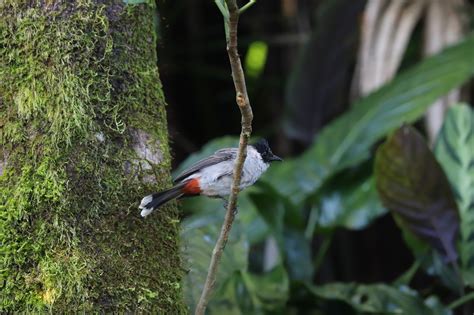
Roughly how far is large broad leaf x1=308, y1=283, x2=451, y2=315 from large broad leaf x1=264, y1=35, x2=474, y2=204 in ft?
2.69

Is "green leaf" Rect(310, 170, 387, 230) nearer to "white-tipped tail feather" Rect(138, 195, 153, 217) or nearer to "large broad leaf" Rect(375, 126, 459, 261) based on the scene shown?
"large broad leaf" Rect(375, 126, 459, 261)

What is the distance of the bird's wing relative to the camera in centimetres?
260

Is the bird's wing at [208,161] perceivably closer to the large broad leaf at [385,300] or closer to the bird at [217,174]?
the bird at [217,174]

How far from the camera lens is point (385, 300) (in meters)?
3.53

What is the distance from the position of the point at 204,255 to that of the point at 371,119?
5.87 ft

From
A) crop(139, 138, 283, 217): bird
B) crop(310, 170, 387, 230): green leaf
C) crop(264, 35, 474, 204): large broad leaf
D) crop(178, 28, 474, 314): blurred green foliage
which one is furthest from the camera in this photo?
crop(264, 35, 474, 204): large broad leaf

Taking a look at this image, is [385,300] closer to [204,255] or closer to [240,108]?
[204,255]

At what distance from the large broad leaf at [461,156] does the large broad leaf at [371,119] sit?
230 mm

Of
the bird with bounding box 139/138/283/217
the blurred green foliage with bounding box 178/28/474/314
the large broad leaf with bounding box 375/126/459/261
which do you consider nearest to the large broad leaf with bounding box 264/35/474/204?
the blurred green foliage with bounding box 178/28/474/314

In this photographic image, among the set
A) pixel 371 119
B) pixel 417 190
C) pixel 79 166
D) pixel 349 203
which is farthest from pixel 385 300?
pixel 79 166

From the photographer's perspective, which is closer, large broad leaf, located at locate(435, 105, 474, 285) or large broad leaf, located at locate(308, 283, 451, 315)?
large broad leaf, located at locate(308, 283, 451, 315)

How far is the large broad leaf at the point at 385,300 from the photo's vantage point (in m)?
3.44

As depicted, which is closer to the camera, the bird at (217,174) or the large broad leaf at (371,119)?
the bird at (217,174)

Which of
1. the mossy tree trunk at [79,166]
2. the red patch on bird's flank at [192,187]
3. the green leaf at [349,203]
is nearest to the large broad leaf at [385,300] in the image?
the green leaf at [349,203]
